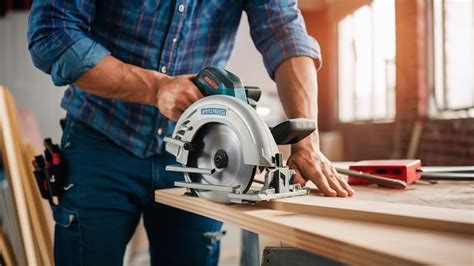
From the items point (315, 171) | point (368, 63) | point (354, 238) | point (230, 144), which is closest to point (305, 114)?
point (315, 171)

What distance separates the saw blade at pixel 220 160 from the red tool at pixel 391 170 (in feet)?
1.34

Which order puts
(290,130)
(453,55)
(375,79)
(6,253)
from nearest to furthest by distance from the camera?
1. (290,130)
2. (6,253)
3. (453,55)
4. (375,79)

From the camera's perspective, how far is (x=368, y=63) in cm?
666

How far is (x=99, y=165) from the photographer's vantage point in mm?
1246

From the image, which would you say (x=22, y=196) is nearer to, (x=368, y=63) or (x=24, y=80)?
(x=24, y=80)

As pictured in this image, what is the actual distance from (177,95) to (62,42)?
29 centimetres

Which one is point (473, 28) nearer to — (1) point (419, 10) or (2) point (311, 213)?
(1) point (419, 10)

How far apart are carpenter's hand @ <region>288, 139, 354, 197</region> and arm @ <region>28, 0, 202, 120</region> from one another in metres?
0.26

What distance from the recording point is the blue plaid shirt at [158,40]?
4.08 feet

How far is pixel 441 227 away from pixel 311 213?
206mm

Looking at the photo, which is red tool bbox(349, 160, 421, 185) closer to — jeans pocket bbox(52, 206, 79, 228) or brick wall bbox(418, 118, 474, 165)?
jeans pocket bbox(52, 206, 79, 228)

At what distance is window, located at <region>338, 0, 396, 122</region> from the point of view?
5.95 meters

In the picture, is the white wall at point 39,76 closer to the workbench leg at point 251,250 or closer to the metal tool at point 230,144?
the workbench leg at point 251,250

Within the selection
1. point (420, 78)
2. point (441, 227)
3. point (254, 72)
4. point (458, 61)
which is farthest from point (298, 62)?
point (420, 78)
